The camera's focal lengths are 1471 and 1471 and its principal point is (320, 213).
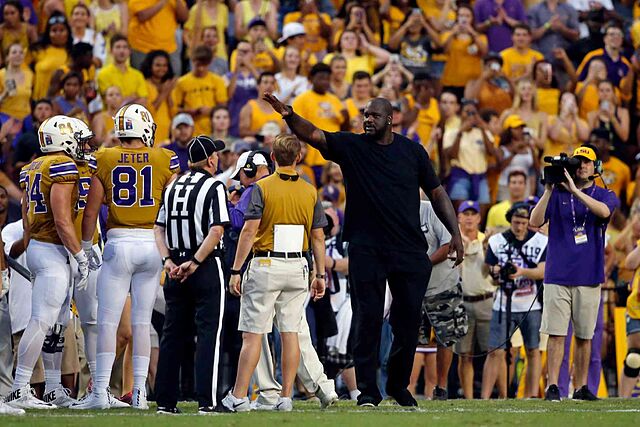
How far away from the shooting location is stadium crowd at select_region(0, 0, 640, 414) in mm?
15141

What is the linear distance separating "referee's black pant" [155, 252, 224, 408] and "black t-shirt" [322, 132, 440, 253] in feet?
3.73

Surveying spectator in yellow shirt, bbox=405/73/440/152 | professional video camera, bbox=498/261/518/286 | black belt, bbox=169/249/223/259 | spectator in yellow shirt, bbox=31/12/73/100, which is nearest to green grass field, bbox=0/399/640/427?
black belt, bbox=169/249/223/259

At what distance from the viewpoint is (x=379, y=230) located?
440 inches

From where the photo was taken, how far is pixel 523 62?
70.2ft

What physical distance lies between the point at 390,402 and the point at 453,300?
217 centimetres

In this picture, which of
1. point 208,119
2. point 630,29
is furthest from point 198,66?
point 630,29

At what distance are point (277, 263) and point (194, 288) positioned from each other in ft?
2.58

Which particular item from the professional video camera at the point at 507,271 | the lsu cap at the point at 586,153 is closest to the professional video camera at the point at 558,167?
the lsu cap at the point at 586,153

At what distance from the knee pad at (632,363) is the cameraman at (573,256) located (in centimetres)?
154

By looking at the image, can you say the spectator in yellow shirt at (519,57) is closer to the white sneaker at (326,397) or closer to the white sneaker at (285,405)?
the white sneaker at (326,397)

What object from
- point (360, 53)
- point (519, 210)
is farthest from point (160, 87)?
point (519, 210)

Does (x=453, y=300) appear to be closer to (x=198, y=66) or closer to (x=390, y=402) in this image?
(x=390, y=402)

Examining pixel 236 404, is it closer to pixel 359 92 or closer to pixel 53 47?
pixel 359 92

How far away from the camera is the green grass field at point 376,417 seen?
10.1 metres
